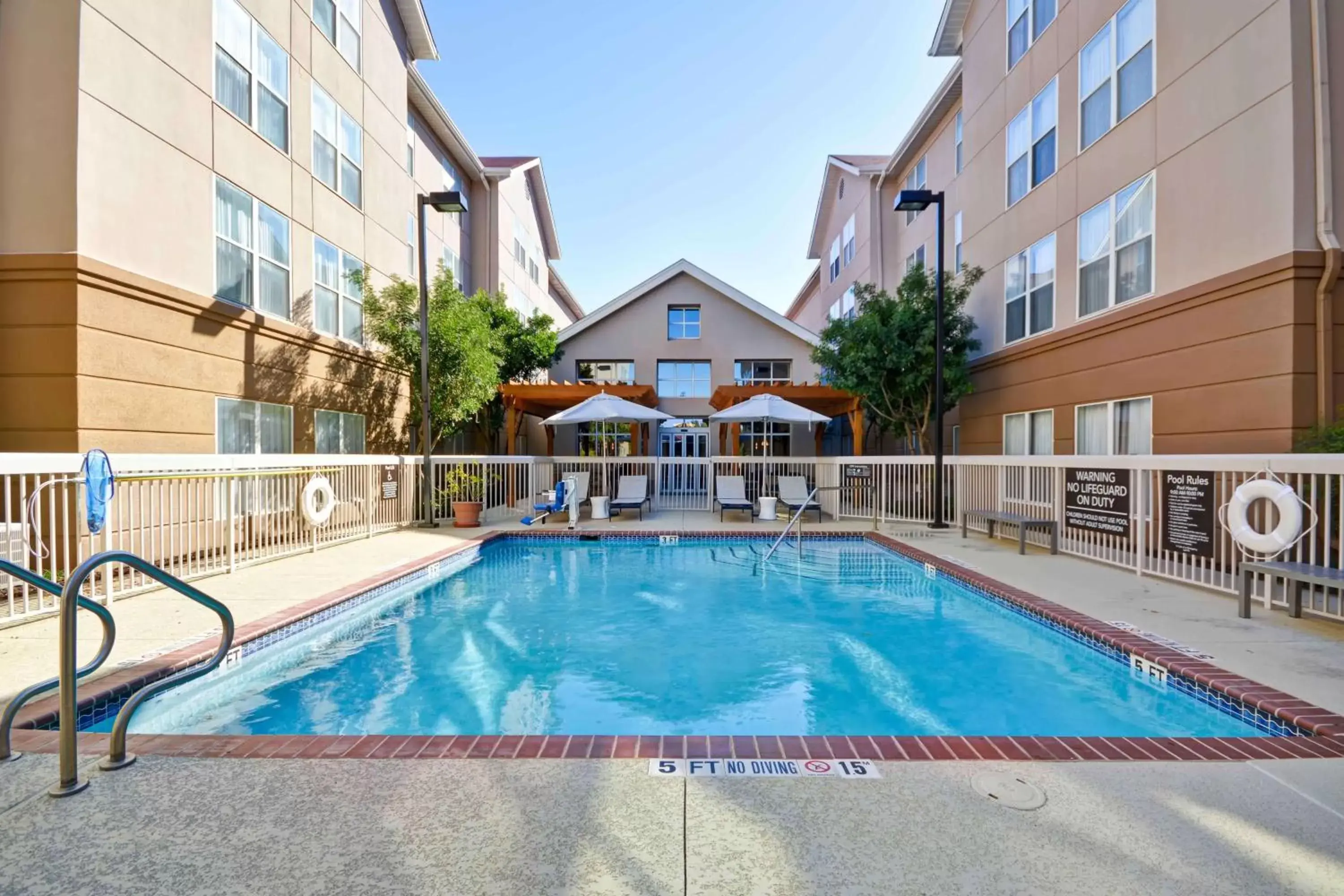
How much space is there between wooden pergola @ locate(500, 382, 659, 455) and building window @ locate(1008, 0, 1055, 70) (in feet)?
34.4

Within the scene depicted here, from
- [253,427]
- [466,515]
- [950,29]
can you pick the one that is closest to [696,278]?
[950,29]

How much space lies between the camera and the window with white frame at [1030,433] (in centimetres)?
1059

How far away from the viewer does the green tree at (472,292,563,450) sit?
16.0 metres

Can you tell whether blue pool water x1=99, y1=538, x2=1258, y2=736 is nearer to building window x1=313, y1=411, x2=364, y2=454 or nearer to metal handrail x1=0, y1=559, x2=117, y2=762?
metal handrail x1=0, y1=559, x2=117, y2=762

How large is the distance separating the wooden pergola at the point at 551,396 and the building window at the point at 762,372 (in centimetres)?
328

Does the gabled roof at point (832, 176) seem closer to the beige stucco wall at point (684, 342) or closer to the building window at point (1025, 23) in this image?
the beige stucco wall at point (684, 342)

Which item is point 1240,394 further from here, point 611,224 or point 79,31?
point 611,224

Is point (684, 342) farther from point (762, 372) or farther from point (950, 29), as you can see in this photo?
point (950, 29)

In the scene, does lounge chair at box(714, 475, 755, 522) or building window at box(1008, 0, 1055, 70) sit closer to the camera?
building window at box(1008, 0, 1055, 70)

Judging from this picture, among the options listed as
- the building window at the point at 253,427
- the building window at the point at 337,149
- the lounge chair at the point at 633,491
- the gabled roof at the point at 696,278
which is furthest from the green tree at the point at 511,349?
the building window at the point at 253,427

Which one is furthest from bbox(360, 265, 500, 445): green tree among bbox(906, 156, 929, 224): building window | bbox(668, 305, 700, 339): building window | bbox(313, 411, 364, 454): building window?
bbox(906, 156, 929, 224): building window

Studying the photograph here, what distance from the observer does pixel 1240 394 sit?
7012 mm

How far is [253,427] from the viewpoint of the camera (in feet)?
28.9

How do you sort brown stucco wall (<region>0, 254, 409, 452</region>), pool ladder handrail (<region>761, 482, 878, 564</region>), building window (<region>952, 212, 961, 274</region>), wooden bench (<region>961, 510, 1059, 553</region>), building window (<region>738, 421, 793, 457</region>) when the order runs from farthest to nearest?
building window (<region>738, 421, 793, 457</region>) → building window (<region>952, 212, 961, 274</region>) → pool ladder handrail (<region>761, 482, 878, 564</region>) → wooden bench (<region>961, 510, 1059, 553</region>) → brown stucco wall (<region>0, 254, 409, 452</region>)
